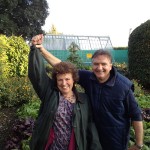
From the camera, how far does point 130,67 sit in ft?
42.1

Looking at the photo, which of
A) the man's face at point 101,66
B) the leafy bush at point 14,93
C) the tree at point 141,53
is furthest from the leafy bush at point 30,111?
the tree at point 141,53

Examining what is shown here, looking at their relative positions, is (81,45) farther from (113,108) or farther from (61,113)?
(61,113)

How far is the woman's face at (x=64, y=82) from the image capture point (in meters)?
3.01

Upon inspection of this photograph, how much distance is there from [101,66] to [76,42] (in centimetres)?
2158

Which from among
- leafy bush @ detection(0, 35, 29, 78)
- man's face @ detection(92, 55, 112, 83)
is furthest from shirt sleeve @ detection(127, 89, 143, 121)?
leafy bush @ detection(0, 35, 29, 78)

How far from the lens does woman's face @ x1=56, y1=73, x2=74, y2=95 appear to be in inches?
118

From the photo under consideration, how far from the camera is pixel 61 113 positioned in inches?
117

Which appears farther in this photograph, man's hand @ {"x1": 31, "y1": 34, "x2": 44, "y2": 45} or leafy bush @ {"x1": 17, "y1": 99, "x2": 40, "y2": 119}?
leafy bush @ {"x1": 17, "y1": 99, "x2": 40, "y2": 119}

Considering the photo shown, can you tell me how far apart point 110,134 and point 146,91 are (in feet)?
30.1

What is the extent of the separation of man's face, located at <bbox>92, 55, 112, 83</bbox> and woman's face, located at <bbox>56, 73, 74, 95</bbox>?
9.6 inches

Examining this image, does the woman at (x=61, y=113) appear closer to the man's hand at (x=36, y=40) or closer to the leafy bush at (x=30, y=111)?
the man's hand at (x=36, y=40)

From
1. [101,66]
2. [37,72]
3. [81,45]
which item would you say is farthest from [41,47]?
[81,45]

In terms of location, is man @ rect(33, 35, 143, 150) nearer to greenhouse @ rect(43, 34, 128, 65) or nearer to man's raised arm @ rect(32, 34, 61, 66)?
man's raised arm @ rect(32, 34, 61, 66)

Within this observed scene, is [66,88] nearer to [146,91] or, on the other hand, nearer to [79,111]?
[79,111]
